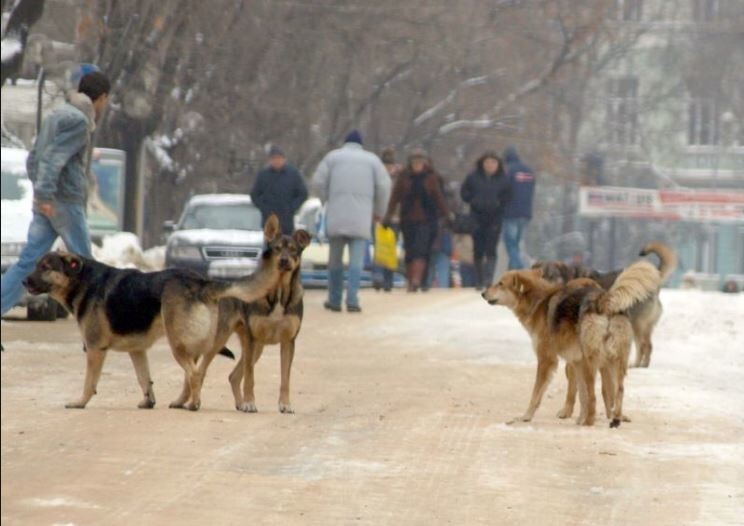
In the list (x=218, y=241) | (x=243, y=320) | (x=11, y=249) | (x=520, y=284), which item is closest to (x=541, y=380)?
(x=520, y=284)

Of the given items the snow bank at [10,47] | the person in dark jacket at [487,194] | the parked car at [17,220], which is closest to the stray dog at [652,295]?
the parked car at [17,220]

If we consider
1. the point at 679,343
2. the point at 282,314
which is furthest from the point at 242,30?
the point at 282,314

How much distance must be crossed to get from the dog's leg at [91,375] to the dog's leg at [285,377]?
3.46ft

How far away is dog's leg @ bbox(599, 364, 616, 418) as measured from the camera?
1266 cm

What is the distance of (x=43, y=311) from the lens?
20281 mm

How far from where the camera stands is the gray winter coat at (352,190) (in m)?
22.5

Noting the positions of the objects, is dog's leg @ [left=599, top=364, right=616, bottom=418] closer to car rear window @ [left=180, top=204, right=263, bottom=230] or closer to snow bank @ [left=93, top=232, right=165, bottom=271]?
snow bank @ [left=93, top=232, right=165, bottom=271]

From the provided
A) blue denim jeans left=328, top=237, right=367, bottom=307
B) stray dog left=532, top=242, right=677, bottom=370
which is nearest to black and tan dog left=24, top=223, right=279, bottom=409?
stray dog left=532, top=242, right=677, bottom=370

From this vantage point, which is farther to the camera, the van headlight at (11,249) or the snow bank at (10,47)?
the snow bank at (10,47)

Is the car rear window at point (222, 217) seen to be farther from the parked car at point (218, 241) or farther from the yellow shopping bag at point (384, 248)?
the yellow shopping bag at point (384, 248)

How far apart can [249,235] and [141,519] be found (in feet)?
74.7

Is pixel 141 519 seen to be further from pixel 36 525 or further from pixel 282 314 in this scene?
pixel 282 314

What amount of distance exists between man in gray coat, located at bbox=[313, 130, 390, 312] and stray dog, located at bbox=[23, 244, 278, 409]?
10077 mm

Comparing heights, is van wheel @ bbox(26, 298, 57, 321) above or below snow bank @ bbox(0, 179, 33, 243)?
below
